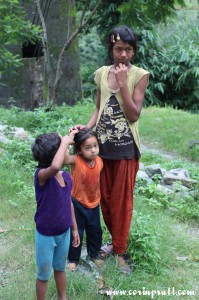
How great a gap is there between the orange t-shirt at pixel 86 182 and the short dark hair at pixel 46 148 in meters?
0.50

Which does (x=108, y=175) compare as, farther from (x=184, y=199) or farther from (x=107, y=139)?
(x=184, y=199)

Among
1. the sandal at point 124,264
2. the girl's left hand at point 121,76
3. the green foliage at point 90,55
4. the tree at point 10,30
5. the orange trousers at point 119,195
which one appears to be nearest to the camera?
the girl's left hand at point 121,76

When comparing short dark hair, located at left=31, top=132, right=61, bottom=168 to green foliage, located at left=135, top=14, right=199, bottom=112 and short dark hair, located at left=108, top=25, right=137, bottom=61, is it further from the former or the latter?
green foliage, located at left=135, top=14, right=199, bottom=112

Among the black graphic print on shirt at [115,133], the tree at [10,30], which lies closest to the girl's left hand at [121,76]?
the black graphic print on shirt at [115,133]

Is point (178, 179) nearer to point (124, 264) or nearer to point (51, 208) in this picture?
point (124, 264)

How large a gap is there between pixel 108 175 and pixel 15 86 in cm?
917

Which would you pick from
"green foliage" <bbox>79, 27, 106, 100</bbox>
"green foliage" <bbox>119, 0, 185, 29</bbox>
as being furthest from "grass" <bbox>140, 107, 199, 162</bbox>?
"green foliage" <bbox>79, 27, 106, 100</bbox>

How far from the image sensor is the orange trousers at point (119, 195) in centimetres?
301

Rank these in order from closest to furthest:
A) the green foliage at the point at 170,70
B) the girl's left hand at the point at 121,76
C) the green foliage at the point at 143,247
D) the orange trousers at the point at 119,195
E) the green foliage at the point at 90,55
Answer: the girl's left hand at the point at 121,76 < the orange trousers at the point at 119,195 < the green foliage at the point at 143,247 < the green foliage at the point at 170,70 < the green foliage at the point at 90,55

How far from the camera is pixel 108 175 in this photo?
10.2ft

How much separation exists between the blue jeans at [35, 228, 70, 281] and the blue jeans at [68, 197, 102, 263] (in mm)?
479

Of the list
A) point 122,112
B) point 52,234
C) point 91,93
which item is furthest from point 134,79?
point 91,93

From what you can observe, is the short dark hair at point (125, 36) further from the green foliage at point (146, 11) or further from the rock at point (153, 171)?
the rock at point (153, 171)

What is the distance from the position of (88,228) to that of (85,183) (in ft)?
1.29
